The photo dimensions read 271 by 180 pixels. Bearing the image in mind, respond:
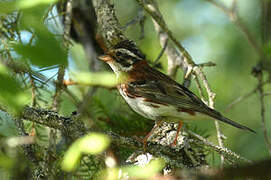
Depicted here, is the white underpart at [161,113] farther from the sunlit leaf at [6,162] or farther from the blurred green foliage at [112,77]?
the sunlit leaf at [6,162]

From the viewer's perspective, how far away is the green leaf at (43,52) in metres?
2.07

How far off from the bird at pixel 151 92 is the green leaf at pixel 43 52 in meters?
3.01

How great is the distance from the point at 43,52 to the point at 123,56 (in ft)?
14.0

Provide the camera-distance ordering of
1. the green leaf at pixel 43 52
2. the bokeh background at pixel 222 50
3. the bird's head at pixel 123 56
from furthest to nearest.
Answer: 1. the bokeh background at pixel 222 50
2. the bird's head at pixel 123 56
3. the green leaf at pixel 43 52

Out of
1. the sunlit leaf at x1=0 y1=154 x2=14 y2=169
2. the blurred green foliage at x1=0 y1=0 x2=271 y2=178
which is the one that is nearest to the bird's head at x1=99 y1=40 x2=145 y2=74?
the blurred green foliage at x1=0 y1=0 x2=271 y2=178

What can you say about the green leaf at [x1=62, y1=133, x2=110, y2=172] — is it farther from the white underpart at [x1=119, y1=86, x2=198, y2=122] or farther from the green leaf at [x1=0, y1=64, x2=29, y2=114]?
the white underpart at [x1=119, y1=86, x2=198, y2=122]

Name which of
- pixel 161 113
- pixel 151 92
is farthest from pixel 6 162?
pixel 151 92

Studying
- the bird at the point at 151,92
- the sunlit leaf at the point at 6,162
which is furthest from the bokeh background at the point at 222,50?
the sunlit leaf at the point at 6,162

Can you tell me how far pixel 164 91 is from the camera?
5863 mm

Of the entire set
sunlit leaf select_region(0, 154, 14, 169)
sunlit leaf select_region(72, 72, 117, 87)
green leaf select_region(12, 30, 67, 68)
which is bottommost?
sunlit leaf select_region(0, 154, 14, 169)

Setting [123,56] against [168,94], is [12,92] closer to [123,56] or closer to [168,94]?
[168,94]

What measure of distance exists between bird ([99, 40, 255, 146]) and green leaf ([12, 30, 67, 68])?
3007mm

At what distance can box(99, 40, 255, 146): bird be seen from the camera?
5480mm

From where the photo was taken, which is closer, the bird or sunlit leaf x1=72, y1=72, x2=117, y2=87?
sunlit leaf x1=72, y1=72, x2=117, y2=87
